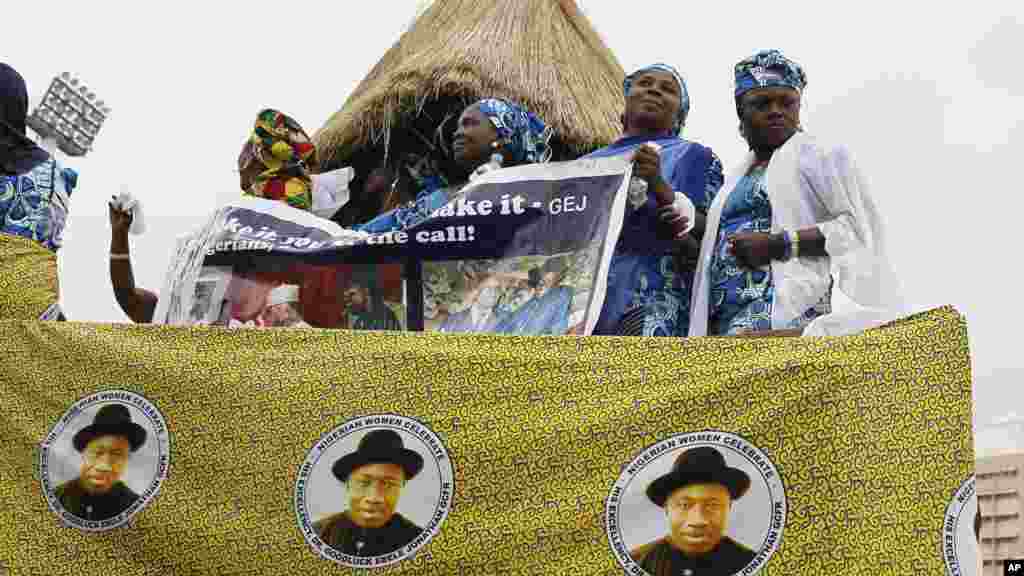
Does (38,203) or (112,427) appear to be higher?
(38,203)

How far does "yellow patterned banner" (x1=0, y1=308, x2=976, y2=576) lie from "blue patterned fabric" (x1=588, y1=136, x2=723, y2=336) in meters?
0.59

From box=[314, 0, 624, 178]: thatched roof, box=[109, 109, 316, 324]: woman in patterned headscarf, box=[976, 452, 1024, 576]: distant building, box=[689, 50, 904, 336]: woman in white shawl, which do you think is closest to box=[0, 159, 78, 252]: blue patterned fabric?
box=[109, 109, 316, 324]: woman in patterned headscarf

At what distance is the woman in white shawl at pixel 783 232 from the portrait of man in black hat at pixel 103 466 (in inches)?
61.6

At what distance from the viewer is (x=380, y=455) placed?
11.2 feet

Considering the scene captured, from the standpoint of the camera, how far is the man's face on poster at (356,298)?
4.05 m

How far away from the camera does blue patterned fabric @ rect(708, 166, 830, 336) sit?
382cm

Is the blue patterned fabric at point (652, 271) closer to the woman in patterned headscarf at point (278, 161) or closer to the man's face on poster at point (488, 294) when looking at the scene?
the man's face on poster at point (488, 294)

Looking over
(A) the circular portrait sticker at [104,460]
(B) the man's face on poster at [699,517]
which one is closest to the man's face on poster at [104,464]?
(A) the circular portrait sticker at [104,460]

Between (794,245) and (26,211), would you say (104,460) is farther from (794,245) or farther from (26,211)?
(794,245)

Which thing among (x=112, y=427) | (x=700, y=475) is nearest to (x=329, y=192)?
(x=112, y=427)

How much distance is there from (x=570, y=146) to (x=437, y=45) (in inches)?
33.0

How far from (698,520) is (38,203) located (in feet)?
7.70

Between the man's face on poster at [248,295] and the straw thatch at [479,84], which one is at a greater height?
the straw thatch at [479,84]

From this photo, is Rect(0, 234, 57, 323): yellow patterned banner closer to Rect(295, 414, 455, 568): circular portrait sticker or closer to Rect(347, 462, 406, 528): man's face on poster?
Rect(295, 414, 455, 568): circular portrait sticker
